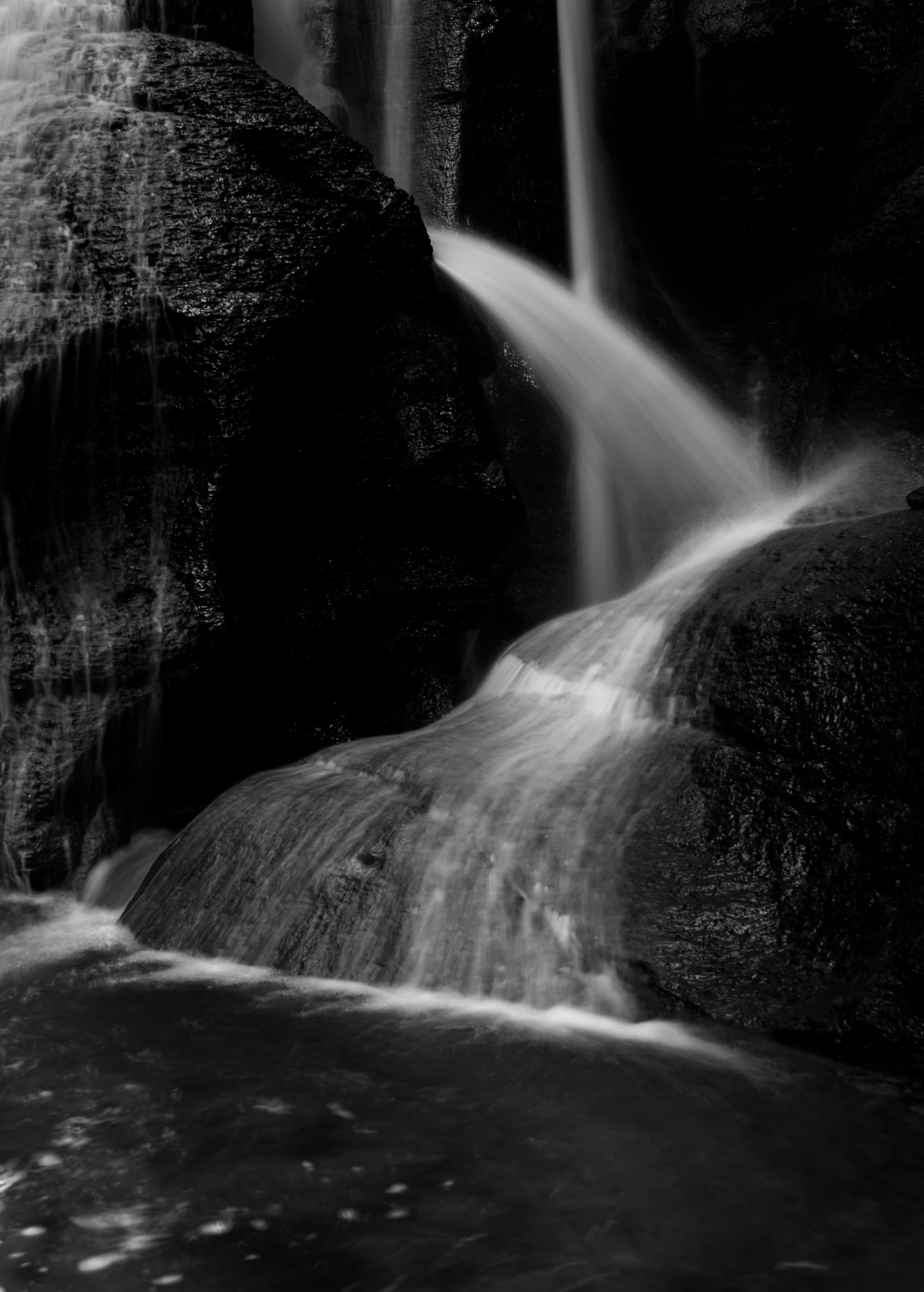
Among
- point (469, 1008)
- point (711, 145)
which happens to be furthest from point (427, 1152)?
point (711, 145)

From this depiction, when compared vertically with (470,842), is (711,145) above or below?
above

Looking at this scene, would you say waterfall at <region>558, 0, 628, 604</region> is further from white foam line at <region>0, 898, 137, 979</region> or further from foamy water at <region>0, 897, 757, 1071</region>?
foamy water at <region>0, 897, 757, 1071</region>

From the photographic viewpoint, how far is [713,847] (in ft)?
13.6

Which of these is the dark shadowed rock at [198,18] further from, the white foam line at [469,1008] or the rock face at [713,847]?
the white foam line at [469,1008]

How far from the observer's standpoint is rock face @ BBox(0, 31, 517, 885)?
5.74m

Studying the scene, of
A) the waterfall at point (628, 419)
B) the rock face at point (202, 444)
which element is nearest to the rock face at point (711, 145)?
the waterfall at point (628, 419)

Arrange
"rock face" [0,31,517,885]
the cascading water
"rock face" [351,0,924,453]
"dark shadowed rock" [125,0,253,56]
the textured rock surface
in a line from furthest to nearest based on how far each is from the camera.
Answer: "rock face" [351,0,924,453]
"dark shadowed rock" [125,0,253,56]
"rock face" [0,31,517,885]
the cascading water
the textured rock surface

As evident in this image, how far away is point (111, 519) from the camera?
5.95m

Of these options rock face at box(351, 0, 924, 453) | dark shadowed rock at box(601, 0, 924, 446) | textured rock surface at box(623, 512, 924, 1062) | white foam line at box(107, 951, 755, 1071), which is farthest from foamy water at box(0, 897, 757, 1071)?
rock face at box(351, 0, 924, 453)

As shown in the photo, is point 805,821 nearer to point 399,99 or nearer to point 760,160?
point 760,160

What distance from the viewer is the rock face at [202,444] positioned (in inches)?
226

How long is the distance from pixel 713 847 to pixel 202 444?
134 inches

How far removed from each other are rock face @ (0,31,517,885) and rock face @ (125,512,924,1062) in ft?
3.49

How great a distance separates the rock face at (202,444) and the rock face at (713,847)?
106 cm
